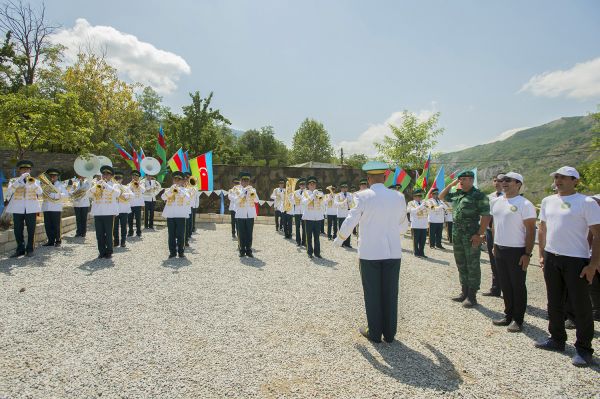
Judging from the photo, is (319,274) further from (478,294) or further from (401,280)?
(478,294)

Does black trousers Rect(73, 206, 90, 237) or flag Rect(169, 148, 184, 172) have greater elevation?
flag Rect(169, 148, 184, 172)

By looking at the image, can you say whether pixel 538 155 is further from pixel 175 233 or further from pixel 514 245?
pixel 514 245

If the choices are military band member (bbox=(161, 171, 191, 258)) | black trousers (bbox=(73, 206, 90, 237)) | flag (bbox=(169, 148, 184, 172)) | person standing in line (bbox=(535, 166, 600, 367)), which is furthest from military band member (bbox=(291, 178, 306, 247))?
person standing in line (bbox=(535, 166, 600, 367))

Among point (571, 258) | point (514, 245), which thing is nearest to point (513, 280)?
point (514, 245)

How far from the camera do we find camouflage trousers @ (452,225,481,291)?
214 inches

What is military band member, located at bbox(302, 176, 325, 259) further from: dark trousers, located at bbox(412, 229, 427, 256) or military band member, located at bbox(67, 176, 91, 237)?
military band member, located at bbox(67, 176, 91, 237)

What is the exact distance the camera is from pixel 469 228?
544 centimetres

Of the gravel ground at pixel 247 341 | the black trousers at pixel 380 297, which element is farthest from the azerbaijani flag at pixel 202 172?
the black trousers at pixel 380 297

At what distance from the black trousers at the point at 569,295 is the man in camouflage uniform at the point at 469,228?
1292 mm

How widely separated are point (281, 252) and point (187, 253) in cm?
251

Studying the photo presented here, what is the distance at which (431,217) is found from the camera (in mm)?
11922

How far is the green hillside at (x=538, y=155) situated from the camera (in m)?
113

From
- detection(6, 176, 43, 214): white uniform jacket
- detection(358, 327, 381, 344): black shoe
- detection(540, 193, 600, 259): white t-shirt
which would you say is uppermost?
detection(6, 176, 43, 214): white uniform jacket

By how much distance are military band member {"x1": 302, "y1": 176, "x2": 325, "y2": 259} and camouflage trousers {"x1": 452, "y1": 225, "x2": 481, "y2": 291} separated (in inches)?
164
